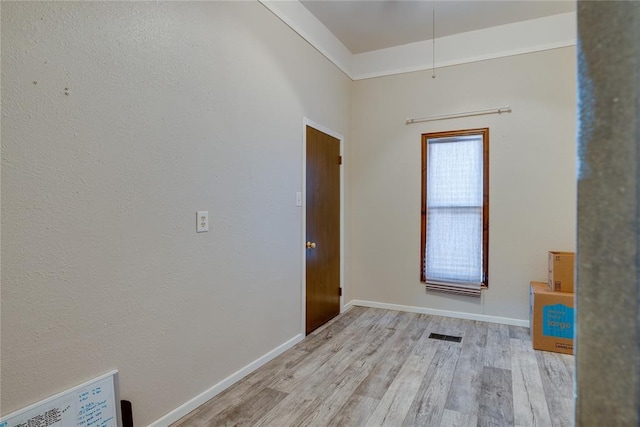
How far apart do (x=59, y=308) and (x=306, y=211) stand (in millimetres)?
2099

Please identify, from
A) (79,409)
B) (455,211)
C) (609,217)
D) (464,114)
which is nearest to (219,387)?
(79,409)

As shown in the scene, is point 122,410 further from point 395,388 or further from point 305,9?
point 305,9

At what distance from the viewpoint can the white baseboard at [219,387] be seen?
1921mm

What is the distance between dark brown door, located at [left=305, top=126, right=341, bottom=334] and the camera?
3348mm

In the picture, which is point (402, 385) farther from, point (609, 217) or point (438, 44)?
point (438, 44)

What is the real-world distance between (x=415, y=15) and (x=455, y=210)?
79.8 inches

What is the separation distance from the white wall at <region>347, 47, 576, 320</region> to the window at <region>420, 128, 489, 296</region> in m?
0.08

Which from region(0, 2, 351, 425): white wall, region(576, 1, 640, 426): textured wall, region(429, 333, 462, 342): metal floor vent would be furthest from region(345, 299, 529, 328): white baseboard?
region(576, 1, 640, 426): textured wall

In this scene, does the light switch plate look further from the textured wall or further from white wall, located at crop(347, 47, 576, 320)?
white wall, located at crop(347, 47, 576, 320)

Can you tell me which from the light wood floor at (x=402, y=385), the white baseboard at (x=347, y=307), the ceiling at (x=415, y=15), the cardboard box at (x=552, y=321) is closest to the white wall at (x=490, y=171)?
the white baseboard at (x=347, y=307)

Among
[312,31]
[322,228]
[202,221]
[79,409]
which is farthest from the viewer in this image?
[322,228]

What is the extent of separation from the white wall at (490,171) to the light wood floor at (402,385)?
2.37 ft

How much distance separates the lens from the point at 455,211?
3.83 m

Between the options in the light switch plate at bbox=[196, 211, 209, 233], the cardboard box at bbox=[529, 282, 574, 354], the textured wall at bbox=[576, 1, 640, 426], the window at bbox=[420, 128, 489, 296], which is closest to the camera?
the textured wall at bbox=[576, 1, 640, 426]
